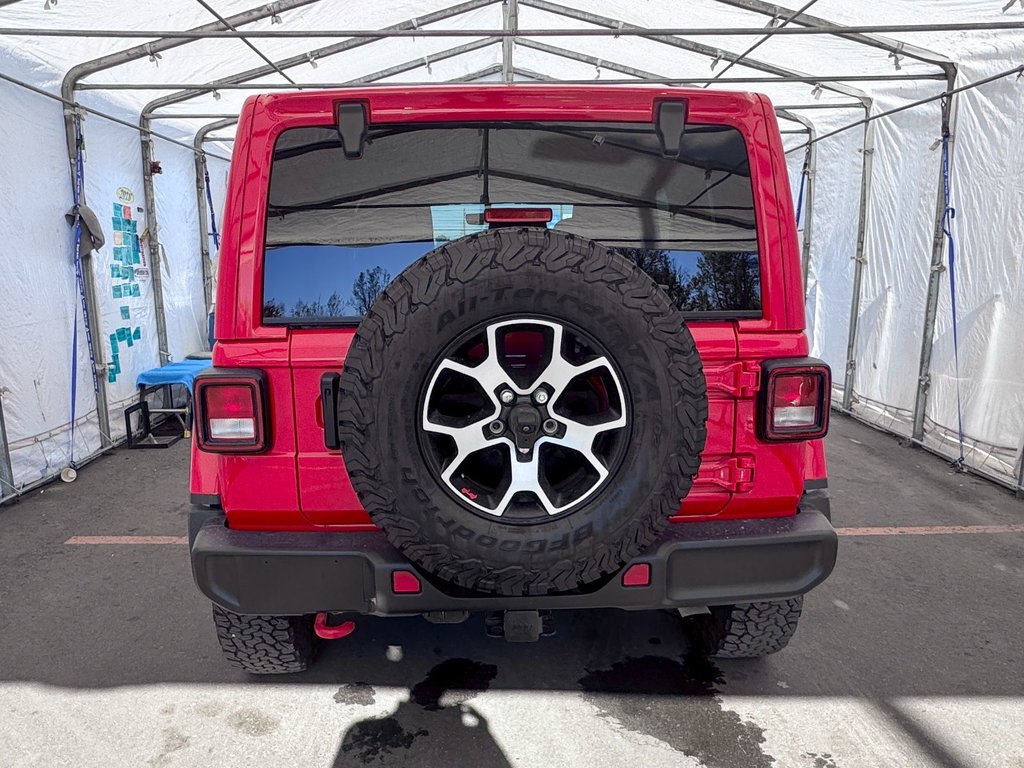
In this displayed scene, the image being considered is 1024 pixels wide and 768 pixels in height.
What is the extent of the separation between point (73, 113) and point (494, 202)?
5099mm

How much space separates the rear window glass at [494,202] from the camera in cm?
200

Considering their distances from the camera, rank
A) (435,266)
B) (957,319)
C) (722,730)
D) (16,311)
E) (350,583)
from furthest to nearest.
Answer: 1. (957,319)
2. (16,311)
3. (722,730)
4. (350,583)
5. (435,266)

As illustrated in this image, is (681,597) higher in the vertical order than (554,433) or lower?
lower

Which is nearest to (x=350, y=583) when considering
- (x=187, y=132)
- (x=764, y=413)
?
(x=764, y=413)

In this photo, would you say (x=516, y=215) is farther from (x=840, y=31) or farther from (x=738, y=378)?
(x=840, y=31)

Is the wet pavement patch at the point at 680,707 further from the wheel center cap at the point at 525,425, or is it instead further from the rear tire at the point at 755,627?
the wheel center cap at the point at 525,425

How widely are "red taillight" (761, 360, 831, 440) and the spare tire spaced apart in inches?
13.4

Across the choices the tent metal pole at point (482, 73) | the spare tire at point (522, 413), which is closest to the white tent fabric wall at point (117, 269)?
the tent metal pole at point (482, 73)

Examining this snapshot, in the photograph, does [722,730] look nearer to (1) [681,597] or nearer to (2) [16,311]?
(1) [681,597]

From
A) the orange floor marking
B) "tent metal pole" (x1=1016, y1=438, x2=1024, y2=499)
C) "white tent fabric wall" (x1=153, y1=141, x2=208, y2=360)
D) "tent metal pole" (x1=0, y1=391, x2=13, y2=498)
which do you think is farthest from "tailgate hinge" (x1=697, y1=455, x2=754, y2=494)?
"white tent fabric wall" (x1=153, y1=141, x2=208, y2=360)

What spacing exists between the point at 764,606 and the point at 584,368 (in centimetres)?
137

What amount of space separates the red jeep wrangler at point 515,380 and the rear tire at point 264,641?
515 mm

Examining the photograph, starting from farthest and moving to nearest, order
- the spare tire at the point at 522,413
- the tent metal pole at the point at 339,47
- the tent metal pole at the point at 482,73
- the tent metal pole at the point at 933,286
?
the tent metal pole at the point at 482,73 → the tent metal pole at the point at 339,47 → the tent metal pole at the point at 933,286 → the spare tire at the point at 522,413

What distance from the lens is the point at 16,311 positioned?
4.86 m
